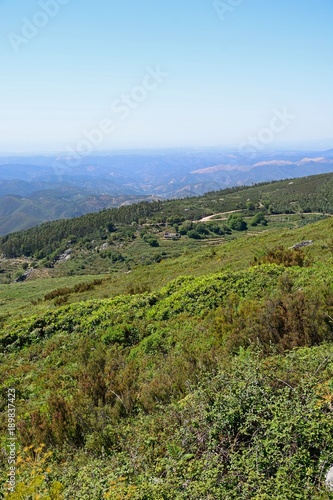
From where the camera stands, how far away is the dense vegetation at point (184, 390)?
13.3 ft

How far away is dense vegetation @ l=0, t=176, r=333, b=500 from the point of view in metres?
4.04

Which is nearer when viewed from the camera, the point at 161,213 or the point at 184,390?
the point at 184,390

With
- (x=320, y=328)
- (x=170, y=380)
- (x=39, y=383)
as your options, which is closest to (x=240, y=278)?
(x=320, y=328)

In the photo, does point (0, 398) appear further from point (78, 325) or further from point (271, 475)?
point (271, 475)

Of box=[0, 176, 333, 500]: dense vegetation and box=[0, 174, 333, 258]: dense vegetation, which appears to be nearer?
box=[0, 176, 333, 500]: dense vegetation

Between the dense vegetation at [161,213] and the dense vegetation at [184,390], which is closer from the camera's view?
the dense vegetation at [184,390]

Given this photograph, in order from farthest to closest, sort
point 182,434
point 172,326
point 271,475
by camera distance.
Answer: point 172,326, point 182,434, point 271,475

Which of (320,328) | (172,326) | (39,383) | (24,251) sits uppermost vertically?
(320,328)

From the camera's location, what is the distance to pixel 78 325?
41.6ft

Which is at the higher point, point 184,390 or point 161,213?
point 161,213

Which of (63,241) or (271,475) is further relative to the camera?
(63,241)

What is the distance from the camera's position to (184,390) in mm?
6434

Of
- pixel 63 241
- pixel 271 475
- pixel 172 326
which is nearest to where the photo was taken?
pixel 271 475

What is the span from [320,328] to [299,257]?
661 centimetres
